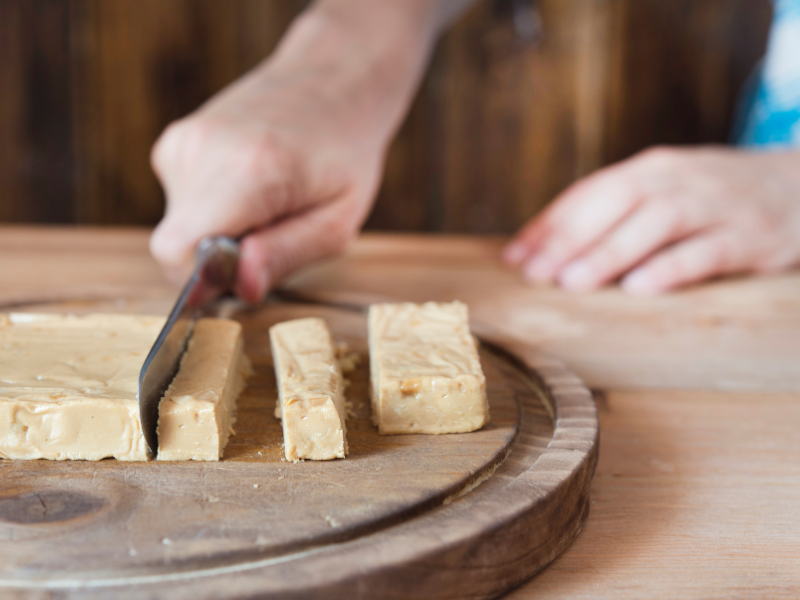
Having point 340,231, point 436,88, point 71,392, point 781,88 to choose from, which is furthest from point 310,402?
point 436,88

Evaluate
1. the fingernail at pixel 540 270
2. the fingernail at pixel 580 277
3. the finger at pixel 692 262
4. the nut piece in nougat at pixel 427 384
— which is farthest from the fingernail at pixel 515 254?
the nut piece in nougat at pixel 427 384

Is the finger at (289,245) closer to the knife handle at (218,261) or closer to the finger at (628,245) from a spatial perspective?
the knife handle at (218,261)

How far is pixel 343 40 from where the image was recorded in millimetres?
2318

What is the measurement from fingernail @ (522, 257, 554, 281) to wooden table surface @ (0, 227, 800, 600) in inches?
2.0

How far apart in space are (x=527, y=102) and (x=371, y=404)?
3048mm

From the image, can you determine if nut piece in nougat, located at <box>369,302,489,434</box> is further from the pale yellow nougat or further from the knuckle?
the knuckle

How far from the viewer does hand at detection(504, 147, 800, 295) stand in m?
2.02

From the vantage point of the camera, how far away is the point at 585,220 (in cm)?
209

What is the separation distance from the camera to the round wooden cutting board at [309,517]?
70 centimetres

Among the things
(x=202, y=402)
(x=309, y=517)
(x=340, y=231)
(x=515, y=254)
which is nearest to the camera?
(x=309, y=517)

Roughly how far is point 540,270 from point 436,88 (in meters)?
2.05

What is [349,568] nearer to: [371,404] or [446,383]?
[446,383]

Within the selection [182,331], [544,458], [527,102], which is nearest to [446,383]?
[544,458]

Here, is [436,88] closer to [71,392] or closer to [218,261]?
[218,261]
